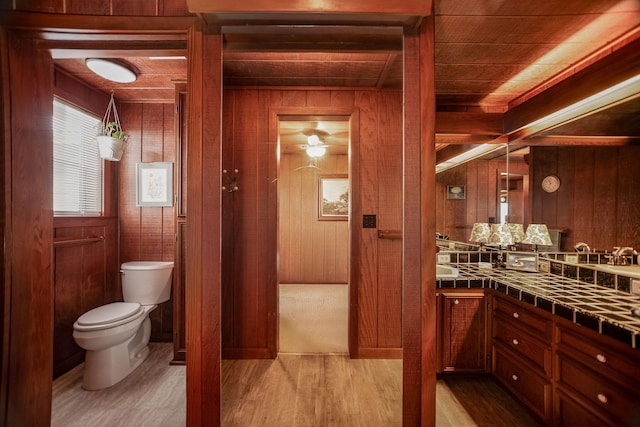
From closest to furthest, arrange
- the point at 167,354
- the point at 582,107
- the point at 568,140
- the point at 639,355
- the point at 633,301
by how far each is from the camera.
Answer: the point at 639,355 → the point at 633,301 → the point at 582,107 → the point at 568,140 → the point at 167,354

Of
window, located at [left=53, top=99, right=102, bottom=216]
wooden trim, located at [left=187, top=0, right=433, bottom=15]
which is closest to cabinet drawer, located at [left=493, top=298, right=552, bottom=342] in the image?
wooden trim, located at [left=187, top=0, right=433, bottom=15]

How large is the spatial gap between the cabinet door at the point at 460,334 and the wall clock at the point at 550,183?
107 cm

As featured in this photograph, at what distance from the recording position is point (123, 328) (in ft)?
6.91

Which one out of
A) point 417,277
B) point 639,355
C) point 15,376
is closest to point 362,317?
point 417,277

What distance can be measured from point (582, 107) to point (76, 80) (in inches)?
158

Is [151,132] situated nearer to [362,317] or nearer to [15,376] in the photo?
[15,376]

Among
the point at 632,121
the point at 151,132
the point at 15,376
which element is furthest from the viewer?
the point at 151,132

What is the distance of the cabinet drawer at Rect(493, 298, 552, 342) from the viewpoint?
166 centimetres

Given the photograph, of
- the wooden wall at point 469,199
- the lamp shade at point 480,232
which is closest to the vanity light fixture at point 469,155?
the wooden wall at point 469,199

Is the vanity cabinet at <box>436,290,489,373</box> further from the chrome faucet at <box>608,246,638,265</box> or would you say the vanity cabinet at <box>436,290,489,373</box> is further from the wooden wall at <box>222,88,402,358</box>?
the chrome faucet at <box>608,246,638,265</box>

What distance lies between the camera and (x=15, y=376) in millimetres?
1301

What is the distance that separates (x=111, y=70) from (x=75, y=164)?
92 cm

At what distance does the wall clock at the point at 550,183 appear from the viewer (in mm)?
2225

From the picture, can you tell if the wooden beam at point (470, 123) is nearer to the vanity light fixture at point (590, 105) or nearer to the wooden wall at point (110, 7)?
the vanity light fixture at point (590, 105)
